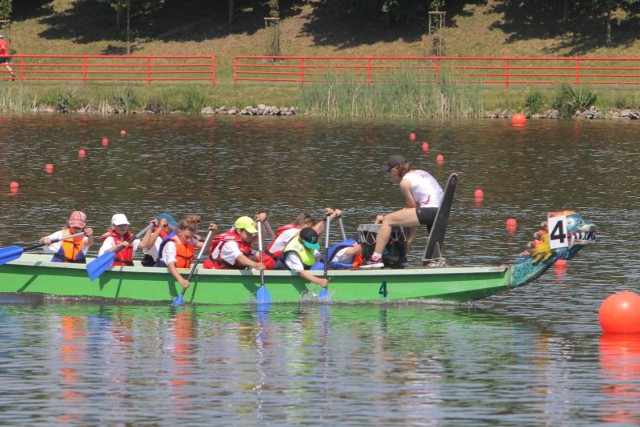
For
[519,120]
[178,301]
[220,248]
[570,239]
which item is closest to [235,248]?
[220,248]

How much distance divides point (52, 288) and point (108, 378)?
5.08m

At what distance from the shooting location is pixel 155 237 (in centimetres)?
2055

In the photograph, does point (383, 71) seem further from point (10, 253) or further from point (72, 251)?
point (10, 253)

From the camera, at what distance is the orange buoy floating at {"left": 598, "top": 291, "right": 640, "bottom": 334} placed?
1802 centimetres

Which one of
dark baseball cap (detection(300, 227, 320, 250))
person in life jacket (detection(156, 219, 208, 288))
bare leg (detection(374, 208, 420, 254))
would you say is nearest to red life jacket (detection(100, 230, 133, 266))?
person in life jacket (detection(156, 219, 208, 288))

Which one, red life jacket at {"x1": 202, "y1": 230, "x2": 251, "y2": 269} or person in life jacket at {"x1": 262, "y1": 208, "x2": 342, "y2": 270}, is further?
red life jacket at {"x1": 202, "y1": 230, "x2": 251, "y2": 269}

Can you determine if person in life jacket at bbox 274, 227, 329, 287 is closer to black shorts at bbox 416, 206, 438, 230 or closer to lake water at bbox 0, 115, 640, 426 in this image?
lake water at bbox 0, 115, 640, 426

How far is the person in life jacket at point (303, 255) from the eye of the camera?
19656 mm

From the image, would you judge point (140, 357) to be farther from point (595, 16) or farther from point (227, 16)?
point (227, 16)

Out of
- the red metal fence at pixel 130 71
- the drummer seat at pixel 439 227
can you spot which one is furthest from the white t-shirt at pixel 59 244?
the red metal fence at pixel 130 71

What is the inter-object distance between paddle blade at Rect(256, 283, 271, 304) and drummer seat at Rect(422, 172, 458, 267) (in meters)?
2.34

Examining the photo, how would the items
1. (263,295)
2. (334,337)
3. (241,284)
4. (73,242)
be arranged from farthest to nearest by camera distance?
(73,242) < (241,284) < (263,295) < (334,337)

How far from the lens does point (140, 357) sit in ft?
55.6

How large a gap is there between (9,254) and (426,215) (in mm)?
6134
